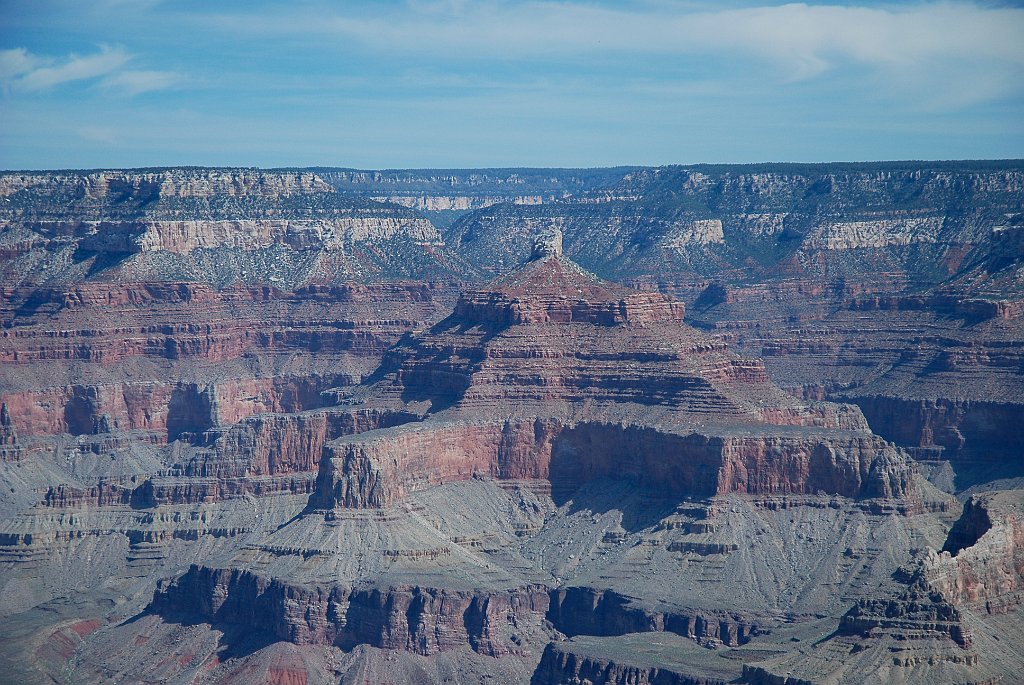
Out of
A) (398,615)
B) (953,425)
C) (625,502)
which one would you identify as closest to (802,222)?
(953,425)

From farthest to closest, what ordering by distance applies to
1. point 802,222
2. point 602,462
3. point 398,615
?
point 802,222 < point 602,462 < point 398,615

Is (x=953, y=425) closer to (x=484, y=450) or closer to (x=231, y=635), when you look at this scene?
(x=484, y=450)

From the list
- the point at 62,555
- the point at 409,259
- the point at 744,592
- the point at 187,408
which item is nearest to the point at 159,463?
the point at 187,408

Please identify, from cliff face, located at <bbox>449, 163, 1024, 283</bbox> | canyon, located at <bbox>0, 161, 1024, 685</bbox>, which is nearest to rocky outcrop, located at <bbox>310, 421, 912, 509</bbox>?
canyon, located at <bbox>0, 161, 1024, 685</bbox>

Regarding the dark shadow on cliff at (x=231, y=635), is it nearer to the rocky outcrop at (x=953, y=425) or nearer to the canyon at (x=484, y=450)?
the canyon at (x=484, y=450)

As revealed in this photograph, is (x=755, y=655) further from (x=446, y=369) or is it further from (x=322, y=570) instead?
(x=446, y=369)

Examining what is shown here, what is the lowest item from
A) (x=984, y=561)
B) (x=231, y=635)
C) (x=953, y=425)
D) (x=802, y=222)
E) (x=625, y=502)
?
(x=231, y=635)

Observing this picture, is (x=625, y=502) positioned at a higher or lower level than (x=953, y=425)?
lower

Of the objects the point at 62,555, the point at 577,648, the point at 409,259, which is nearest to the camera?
the point at 577,648

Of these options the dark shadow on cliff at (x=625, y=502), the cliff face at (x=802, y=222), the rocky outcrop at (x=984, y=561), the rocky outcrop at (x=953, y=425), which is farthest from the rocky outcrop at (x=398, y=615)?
the cliff face at (x=802, y=222)
